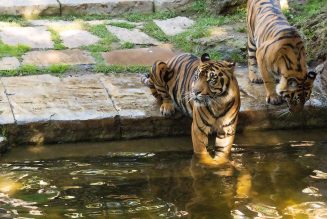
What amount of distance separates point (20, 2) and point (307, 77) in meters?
4.79

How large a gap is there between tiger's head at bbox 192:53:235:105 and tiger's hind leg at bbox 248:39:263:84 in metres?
1.61

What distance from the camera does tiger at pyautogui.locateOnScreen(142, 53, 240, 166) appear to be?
5.54 meters

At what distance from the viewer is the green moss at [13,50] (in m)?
7.73

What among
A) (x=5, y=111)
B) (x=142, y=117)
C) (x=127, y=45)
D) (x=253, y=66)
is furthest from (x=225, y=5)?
(x=5, y=111)

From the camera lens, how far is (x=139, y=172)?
5.59m

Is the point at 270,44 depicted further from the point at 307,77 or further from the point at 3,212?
the point at 3,212

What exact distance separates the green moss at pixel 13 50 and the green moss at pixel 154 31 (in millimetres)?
1623

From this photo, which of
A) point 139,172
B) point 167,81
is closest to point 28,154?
point 139,172

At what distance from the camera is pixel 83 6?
9.55 m

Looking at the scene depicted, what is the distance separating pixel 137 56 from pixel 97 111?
1.71 meters

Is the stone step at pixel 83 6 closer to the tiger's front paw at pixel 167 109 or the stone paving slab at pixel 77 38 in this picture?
the stone paving slab at pixel 77 38

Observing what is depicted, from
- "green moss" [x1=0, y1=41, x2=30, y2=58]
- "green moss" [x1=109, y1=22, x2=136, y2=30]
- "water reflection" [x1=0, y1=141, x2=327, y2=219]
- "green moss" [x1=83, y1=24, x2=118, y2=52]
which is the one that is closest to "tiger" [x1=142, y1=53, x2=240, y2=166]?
"water reflection" [x1=0, y1=141, x2=327, y2=219]

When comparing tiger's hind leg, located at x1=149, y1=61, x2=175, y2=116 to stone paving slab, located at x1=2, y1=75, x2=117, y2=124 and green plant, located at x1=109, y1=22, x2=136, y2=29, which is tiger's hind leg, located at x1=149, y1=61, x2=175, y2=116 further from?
green plant, located at x1=109, y1=22, x2=136, y2=29

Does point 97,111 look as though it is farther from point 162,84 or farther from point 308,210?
point 308,210
